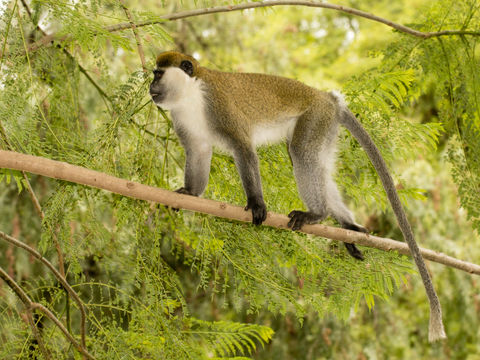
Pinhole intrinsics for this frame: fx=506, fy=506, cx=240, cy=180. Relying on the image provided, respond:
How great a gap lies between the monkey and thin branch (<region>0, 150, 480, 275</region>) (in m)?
0.18

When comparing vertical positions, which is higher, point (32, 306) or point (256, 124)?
point (256, 124)

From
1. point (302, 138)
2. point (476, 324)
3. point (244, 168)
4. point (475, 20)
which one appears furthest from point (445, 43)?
point (476, 324)

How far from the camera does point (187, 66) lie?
11.4ft

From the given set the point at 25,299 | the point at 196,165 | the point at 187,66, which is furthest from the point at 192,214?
the point at 25,299

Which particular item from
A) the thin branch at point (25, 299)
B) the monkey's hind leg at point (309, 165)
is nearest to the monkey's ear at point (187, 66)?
the monkey's hind leg at point (309, 165)

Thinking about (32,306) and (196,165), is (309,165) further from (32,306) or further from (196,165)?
(32,306)

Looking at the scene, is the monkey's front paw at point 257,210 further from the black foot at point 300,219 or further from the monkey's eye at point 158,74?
the monkey's eye at point 158,74

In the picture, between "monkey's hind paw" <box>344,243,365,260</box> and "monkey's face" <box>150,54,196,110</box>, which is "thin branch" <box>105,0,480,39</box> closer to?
"monkey's face" <box>150,54,196,110</box>

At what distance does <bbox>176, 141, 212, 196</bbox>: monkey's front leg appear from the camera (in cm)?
369

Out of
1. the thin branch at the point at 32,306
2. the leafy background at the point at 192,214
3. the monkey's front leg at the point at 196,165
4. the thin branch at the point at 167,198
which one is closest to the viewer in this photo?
the thin branch at the point at 167,198

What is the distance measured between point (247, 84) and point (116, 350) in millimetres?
2105

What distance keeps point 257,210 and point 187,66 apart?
114cm

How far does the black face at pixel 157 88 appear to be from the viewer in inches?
125

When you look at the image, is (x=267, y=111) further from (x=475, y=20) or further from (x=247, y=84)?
(x=475, y=20)
